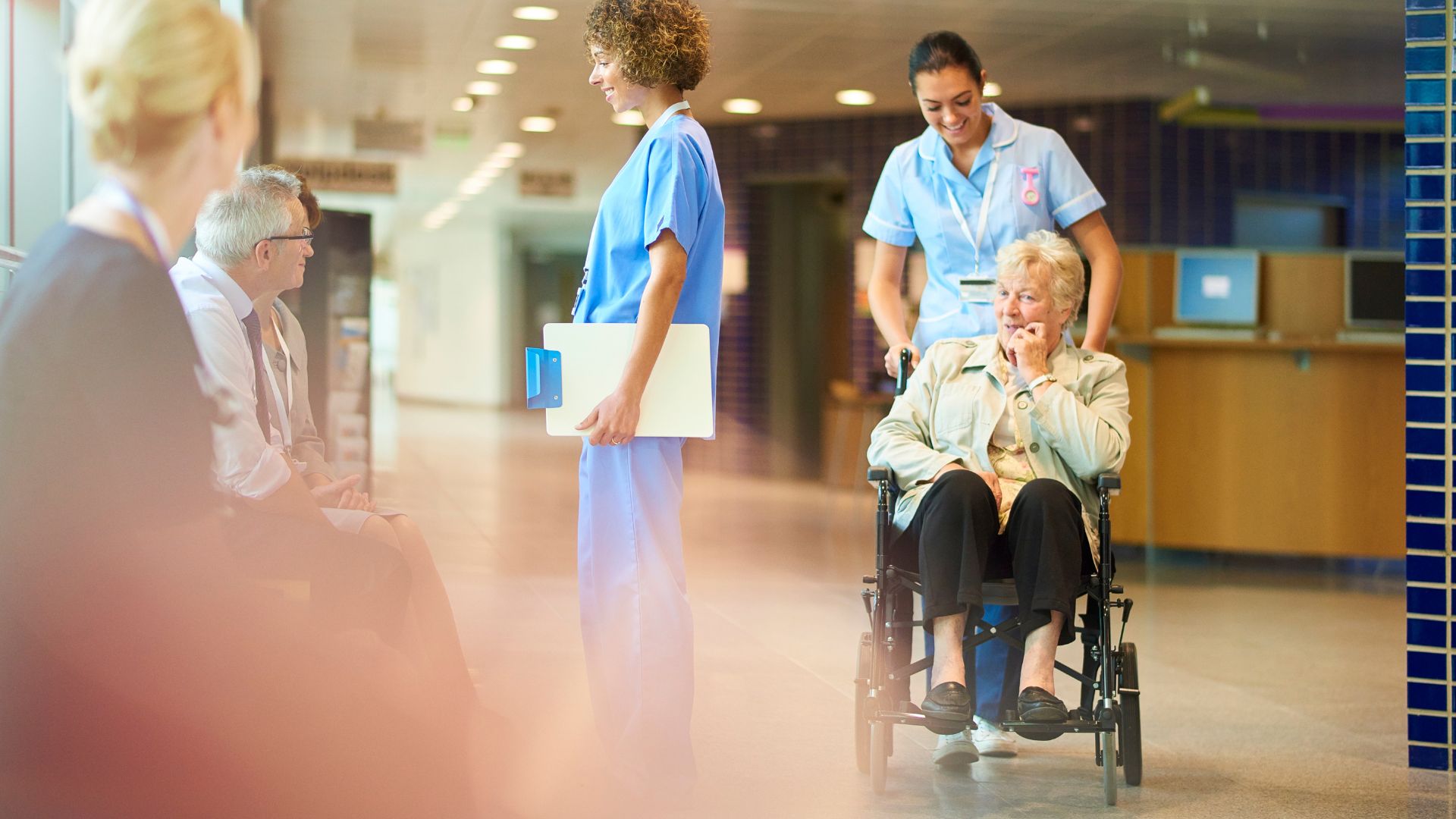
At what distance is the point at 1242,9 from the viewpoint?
7.56 metres

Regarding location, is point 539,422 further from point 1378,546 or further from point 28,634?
point 28,634

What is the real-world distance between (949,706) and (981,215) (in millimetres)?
1173

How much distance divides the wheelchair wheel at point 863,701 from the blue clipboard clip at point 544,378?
88 centimetres

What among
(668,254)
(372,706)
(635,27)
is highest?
(635,27)

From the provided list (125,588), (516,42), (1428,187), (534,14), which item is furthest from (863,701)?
(516,42)

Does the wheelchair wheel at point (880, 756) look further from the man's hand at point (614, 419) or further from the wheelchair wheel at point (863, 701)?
the man's hand at point (614, 419)

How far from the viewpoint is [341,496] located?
2590 millimetres

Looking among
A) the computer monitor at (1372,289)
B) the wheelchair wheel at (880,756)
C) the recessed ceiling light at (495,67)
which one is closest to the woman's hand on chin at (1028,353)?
the wheelchair wheel at (880,756)

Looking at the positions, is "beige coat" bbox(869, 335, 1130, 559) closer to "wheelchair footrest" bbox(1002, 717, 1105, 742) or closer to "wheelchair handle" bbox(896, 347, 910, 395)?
"wheelchair handle" bbox(896, 347, 910, 395)

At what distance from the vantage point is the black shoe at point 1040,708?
2592 millimetres

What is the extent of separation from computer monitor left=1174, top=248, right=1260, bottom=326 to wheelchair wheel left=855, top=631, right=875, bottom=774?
452cm

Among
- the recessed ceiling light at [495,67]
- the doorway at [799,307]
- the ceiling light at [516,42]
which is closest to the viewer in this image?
the ceiling light at [516,42]

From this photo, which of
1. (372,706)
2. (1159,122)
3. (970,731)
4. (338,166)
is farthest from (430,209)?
(372,706)

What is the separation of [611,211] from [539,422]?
52.5 ft
